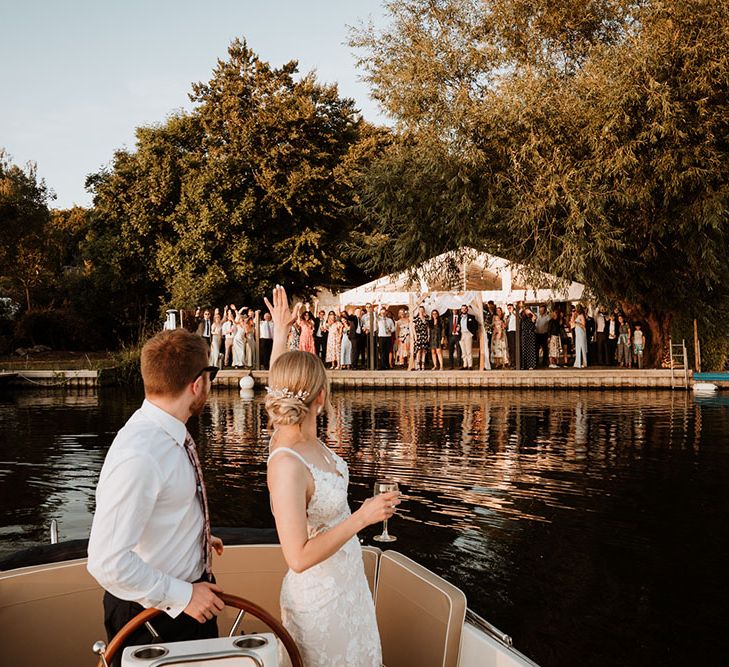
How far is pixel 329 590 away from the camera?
3148 millimetres

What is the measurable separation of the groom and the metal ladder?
22.7 m

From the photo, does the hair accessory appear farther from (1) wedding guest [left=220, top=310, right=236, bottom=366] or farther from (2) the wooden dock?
(1) wedding guest [left=220, top=310, right=236, bottom=366]

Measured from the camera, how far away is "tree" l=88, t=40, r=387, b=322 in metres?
37.1

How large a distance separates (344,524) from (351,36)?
2897 centimetres

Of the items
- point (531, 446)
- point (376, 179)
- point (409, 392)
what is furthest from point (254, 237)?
point (531, 446)

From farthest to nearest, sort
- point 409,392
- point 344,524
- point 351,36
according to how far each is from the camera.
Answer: point 351,36, point 409,392, point 344,524

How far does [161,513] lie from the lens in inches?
112

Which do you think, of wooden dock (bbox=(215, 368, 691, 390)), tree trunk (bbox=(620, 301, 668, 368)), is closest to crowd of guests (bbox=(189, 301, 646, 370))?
tree trunk (bbox=(620, 301, 668, 368))

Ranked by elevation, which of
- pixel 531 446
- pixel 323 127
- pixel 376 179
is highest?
pixel 323 127

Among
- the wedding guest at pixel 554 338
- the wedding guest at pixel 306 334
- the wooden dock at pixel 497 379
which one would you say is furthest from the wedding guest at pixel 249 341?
the wedding guest at pixel 554 338

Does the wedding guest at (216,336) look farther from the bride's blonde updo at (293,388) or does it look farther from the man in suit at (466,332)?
the bride's blonde updo at (293,388)

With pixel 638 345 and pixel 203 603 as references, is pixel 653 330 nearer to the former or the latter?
pixel 638 345

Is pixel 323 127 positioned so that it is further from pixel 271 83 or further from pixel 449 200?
pixel 449 200

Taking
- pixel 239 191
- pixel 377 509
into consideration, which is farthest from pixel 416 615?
pixel 239 191
